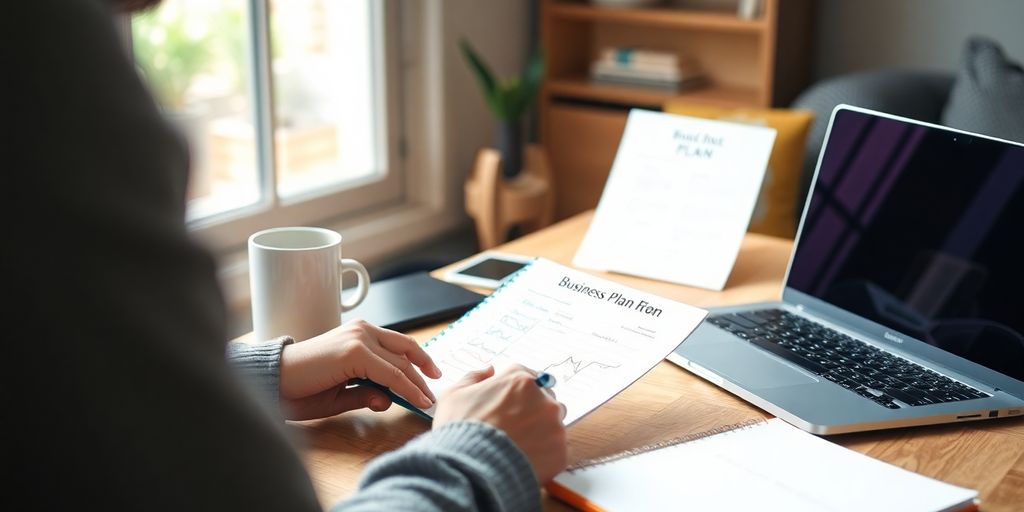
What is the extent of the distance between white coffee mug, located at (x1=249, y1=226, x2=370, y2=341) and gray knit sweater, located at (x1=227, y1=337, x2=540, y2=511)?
0.37m

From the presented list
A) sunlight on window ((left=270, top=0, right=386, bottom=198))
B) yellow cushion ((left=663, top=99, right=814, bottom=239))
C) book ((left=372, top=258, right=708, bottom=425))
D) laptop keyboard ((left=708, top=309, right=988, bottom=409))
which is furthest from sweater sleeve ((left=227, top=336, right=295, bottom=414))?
sunlight on window ((left=270, top=0, right=386, bottom=198))

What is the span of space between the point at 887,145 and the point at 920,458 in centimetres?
42

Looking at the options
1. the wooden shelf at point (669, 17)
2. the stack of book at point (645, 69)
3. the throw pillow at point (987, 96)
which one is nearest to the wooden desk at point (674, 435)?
the throw pillow at point (987, 96)

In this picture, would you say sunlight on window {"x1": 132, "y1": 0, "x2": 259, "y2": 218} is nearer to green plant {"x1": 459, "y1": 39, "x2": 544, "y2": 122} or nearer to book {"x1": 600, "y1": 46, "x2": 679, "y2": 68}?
green plant {"x1": 459, "y1": 39, "x2": 544, "y2": 122}

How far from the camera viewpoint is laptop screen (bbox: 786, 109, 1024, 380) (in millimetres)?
1055

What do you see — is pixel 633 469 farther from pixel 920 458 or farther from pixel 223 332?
pixel 223 332

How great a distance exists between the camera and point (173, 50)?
2.49m

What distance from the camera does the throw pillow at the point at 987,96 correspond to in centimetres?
204

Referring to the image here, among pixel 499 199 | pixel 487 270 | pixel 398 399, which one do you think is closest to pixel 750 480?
pixel 398 399

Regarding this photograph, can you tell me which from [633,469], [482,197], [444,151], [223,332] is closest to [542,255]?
[633,469]

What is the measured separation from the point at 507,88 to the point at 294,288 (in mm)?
1747

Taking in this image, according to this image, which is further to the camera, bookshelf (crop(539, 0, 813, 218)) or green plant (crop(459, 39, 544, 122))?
bookshelf (crop(539, 0, 813, 218))

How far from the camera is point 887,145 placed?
1204 millimetres

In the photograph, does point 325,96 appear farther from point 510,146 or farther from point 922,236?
point 922,236
